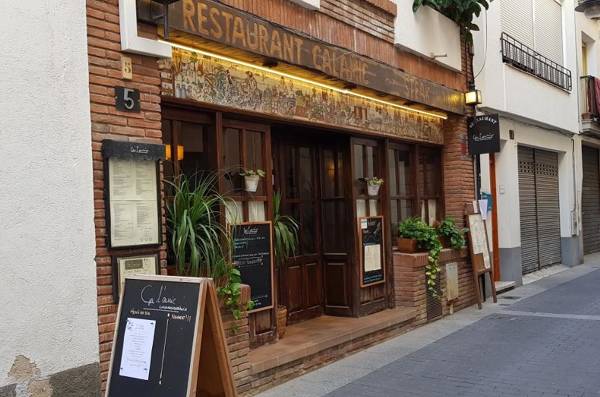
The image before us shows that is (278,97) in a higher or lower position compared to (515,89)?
lower

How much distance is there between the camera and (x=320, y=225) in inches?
344

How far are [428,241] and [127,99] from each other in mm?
5581

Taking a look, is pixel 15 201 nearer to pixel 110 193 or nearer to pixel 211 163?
pixel 110 193

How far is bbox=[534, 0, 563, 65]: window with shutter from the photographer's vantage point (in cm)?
1498

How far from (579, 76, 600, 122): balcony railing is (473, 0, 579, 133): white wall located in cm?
74

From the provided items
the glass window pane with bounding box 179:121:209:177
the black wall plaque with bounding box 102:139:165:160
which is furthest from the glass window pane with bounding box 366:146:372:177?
the black wall plaque with bounding box 102:139:165:160

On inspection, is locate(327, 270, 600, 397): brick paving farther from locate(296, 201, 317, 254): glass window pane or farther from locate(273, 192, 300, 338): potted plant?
locate(296, 201, 317, 254): glass window pane

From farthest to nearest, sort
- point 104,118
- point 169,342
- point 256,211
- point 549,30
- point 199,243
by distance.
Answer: point 549,30
point 256,211
point 199,243
point 104,118
point 169,342

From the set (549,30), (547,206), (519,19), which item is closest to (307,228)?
(519,19)

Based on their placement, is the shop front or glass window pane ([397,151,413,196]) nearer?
the shop front

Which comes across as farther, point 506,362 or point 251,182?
point 506,362

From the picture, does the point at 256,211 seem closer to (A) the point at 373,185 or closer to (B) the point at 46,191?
(A) the point at 373,185

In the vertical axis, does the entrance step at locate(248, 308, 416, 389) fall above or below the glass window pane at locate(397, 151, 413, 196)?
below

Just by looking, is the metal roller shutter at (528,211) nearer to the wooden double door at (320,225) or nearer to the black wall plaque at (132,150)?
the wooden double door at (320,225)
